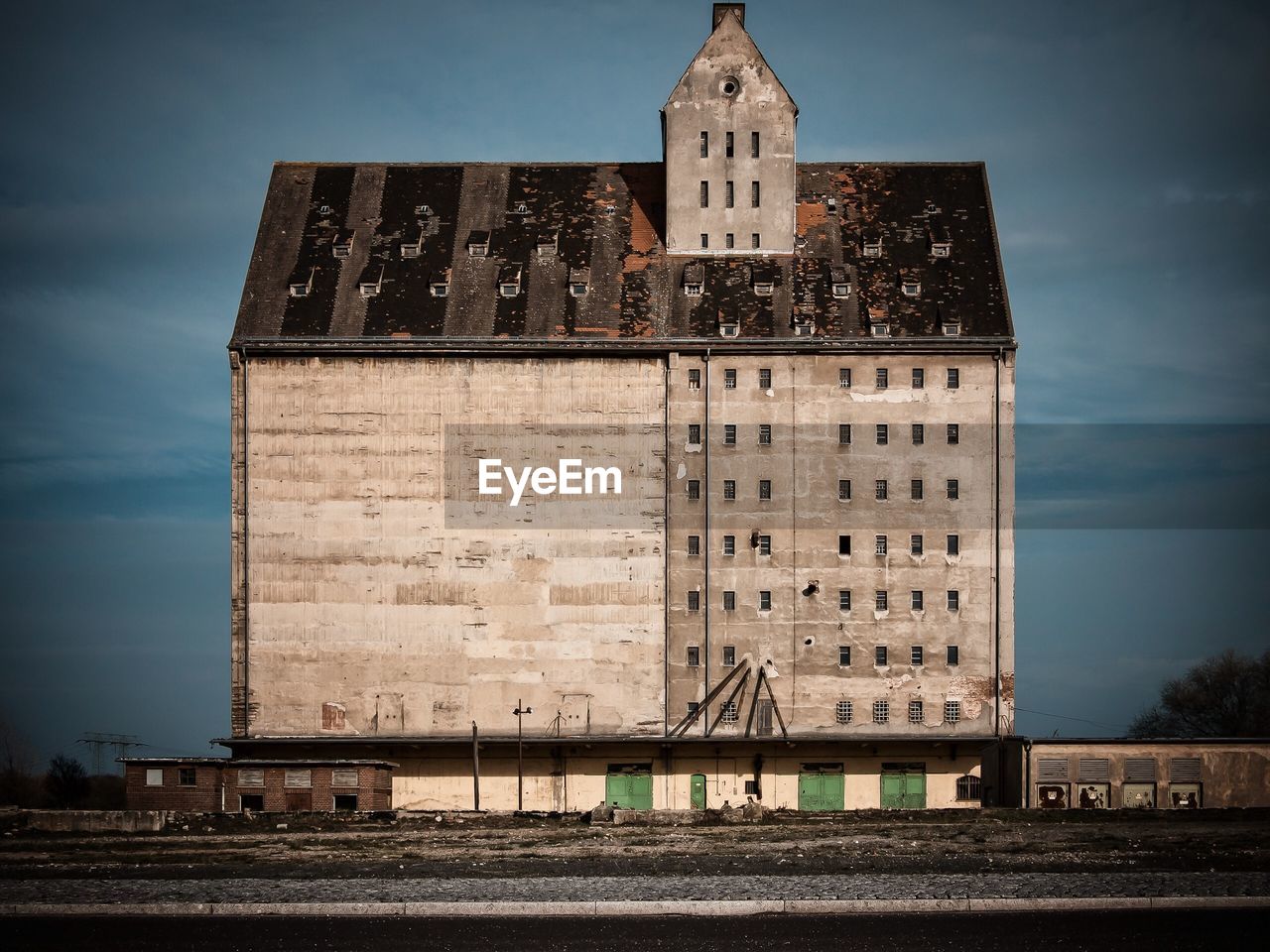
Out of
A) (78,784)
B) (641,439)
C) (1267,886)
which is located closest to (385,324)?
(641,439)

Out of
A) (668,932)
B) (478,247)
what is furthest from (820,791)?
(668,932)

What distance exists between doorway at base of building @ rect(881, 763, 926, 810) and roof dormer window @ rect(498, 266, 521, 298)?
→ 2626 cm

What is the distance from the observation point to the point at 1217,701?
108188mm

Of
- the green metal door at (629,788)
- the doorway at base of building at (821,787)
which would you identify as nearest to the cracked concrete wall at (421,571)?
the green metal door at (629,788)

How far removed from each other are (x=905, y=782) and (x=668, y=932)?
39.1 meters

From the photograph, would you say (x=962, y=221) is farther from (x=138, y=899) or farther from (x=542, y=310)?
(x=138, y=899)

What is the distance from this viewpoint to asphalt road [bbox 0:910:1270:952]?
2659 cm

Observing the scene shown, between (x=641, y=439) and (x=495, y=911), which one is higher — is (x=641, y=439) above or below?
above

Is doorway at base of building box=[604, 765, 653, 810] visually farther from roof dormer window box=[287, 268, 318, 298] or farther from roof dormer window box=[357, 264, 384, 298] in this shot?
roof dormer window box=[287, 268, 318, 298]

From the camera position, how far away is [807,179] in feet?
239

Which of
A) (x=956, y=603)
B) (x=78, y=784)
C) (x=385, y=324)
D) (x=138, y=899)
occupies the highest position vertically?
(x=385, y=324)

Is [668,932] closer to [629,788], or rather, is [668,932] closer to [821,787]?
[629,788]

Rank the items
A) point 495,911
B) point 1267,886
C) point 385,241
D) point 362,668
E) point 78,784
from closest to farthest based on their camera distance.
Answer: point 495,911 → point 1267,886 → point 362,668 → point 385,241 → point 78,784

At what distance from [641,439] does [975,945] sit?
1597 inches
